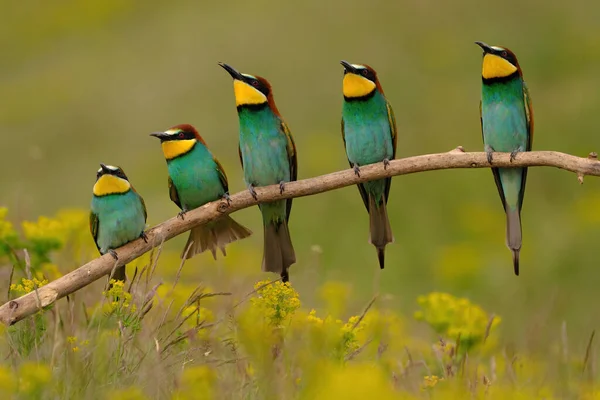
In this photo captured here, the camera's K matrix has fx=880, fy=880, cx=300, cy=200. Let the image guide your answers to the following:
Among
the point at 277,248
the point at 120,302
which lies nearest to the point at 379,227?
the point at 277,248

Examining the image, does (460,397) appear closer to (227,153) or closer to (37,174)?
(227,153)

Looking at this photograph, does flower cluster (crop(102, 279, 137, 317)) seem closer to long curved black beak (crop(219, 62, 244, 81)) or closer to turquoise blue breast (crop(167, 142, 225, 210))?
turquoise blue breast (crop(167, 142, 225, 210))

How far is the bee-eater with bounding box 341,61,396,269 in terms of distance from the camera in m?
4.11

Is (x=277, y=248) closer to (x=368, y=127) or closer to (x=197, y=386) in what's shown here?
(x=368, y=127)

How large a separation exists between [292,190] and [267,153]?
27.8 inches

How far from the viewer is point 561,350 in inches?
139

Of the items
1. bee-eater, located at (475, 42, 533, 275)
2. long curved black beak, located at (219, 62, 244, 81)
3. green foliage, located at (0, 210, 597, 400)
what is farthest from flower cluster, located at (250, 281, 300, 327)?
bee-eater, located at (475, 42, 533, 275)

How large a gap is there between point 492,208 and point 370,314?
6135 millimetres

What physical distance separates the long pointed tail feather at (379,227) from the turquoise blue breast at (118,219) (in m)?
1.01

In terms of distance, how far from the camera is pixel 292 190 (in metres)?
3.47

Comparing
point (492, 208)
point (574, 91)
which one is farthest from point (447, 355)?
point (574, 91)

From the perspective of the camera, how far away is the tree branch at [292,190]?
3.17 metres

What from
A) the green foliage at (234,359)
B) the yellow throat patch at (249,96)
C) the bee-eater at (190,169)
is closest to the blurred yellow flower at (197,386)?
the green foliage at (234,359)

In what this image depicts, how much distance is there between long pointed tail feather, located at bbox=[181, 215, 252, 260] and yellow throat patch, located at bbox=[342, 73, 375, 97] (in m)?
0.87
